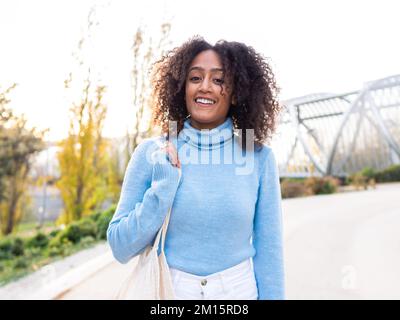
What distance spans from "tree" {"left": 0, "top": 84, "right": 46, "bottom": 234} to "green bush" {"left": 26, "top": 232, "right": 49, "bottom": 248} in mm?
1409

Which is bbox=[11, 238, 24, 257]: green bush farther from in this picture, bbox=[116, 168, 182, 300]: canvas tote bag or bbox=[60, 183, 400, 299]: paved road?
bbox=[116, 168, 182, 300]: canvas tote bag

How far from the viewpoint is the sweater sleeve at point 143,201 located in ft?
3.65

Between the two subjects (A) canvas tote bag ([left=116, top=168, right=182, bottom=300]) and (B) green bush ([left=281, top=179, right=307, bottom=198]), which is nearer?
(A) canvas tote bag ([left=116, top=168, right=182, bottom=300])

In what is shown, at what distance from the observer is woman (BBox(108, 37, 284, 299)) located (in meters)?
1.16

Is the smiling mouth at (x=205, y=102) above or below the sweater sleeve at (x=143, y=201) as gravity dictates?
above

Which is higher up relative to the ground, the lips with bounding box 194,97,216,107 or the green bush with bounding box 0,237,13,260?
the lips with bounding box 194,97,216,107

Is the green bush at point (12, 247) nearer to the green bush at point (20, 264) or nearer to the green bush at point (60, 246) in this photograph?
the green bush at point (60, 246)

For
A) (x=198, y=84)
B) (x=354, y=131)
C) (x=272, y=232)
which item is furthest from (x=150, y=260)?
(x=354, y=131)

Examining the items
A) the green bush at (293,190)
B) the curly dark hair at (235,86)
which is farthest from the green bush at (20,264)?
the green bush at (293,190)

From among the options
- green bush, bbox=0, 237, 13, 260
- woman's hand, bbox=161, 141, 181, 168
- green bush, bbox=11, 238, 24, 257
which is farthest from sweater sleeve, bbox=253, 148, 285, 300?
green bush, bbox=11, 238, 24, 257

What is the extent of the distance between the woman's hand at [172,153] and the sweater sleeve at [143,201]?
0.01 m

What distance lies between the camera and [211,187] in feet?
3.91

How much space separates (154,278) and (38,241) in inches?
211

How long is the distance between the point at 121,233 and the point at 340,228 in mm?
5765
